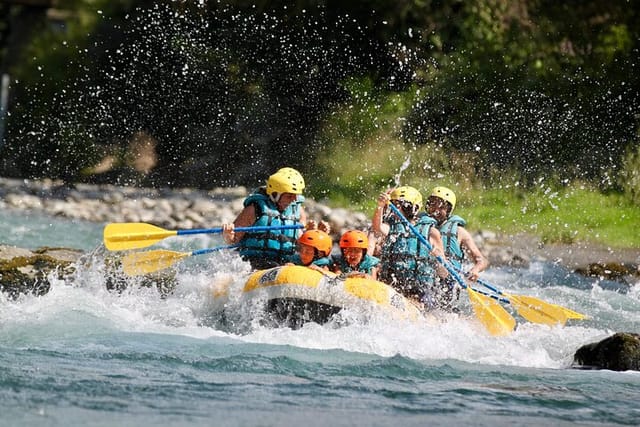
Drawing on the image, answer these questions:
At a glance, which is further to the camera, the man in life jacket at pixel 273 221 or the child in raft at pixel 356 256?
the man in life jacket at pixel 273 221

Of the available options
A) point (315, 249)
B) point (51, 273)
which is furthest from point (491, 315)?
point (51, 273)

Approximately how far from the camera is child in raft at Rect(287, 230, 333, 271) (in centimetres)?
936

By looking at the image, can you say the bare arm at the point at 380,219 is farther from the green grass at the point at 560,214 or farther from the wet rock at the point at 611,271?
the green grass at the point at 560,214

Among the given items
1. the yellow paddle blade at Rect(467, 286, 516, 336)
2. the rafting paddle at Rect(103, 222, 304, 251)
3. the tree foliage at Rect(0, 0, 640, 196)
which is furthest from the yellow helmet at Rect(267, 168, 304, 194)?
the tree foliage at Rect(0, 0, 640, 196)

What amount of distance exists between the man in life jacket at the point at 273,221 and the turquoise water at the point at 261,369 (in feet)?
0.67

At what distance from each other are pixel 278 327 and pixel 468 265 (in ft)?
20.0

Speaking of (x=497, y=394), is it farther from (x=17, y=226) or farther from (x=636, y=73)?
(x=636, y=73)

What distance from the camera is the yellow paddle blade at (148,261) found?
398 inches

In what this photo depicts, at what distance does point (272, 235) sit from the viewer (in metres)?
9.81

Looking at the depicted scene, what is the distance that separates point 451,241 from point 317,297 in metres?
1.96

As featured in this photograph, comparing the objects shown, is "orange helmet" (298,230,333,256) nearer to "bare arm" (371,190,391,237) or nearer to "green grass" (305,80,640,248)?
"bare arm" (371,190,391,237)

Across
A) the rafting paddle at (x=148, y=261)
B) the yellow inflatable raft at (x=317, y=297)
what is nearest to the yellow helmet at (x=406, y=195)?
the yellow inflatable raft at (x=317, y=297)

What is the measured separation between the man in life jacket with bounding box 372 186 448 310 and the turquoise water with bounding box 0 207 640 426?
44cm

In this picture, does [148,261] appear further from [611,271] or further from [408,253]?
[611,271]
